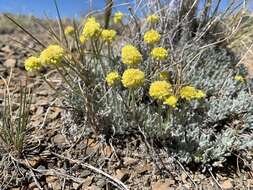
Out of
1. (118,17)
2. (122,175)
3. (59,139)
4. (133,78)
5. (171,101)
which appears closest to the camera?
(133,78)

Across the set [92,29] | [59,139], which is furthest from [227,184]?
[92,29]

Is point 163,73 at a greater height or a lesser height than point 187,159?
greater

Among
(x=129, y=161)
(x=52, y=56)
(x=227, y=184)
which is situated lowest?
(x=227, y=184)

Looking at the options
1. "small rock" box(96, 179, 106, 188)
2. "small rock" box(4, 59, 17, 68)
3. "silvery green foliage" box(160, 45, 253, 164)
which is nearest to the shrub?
"small rock" box(96, 179, 106, 188)

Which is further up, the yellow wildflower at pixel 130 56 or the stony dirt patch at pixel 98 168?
the yellow wildflower at pixel 130 56

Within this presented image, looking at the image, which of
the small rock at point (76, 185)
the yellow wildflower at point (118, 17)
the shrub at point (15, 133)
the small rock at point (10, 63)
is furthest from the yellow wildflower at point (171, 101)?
the small rock at point (10, 63)

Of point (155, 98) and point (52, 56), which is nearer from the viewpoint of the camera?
point (52, 56)

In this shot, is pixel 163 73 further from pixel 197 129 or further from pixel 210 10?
pixel 210 10

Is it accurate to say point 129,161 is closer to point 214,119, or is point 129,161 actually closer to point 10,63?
point 214,119

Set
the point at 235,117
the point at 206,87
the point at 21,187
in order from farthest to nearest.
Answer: the point at 206,87 → the point at 235,117 → the point at 21,187

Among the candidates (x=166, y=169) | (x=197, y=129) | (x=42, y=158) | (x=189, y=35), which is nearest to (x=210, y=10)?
(x=189, y=35)

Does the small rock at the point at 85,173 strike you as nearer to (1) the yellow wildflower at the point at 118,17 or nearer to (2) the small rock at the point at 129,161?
(2) the small rock at the point at 129,161
